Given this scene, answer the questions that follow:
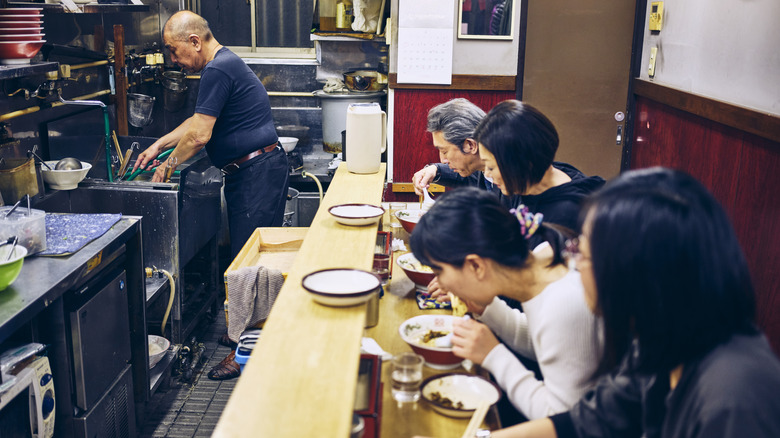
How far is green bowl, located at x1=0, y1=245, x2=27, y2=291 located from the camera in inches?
90.4

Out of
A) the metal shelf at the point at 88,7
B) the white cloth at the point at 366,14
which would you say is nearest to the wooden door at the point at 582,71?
the white cloth at the point at 366,14

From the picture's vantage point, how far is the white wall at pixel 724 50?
306 cm

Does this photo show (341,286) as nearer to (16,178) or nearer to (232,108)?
(16,178)

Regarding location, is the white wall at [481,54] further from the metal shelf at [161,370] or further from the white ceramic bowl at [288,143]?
the metal shelf at [161,370]

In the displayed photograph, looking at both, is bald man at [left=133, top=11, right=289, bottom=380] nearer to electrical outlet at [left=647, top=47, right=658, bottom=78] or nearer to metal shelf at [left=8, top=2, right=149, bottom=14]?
metal shelf at [left=8, top=2, right=149, bottom=14]

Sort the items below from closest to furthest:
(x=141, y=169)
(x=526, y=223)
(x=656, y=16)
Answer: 1. (x=526, y=223)
2. (x=141, y=169)
3. (x=656, y=16)

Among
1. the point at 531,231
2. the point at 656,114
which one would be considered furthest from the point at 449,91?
the point at 531,231

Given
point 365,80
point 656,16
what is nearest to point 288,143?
point 365,80

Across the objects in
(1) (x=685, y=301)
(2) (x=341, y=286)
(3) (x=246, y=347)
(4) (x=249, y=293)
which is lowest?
(3) (x=246, y=347)

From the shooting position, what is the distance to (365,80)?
216 inches

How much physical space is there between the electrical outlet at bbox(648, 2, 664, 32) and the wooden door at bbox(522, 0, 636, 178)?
0.25m

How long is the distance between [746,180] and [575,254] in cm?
218

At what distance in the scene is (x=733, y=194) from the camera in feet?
11.2

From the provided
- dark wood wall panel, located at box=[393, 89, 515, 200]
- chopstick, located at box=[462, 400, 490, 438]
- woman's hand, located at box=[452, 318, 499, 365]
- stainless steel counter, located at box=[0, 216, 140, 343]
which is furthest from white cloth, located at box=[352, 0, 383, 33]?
chopstick, located at box=[462, 400, 490, 438]
